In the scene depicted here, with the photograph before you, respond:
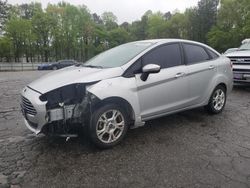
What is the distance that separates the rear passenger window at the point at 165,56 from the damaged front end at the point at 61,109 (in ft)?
4.00

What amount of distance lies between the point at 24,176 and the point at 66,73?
174 centimetres

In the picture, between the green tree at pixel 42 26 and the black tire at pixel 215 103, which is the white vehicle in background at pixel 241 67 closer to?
the black tire at pixel 215 103

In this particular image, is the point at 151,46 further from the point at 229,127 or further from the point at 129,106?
the point at 229,127

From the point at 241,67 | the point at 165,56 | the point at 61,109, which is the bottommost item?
the point at 61,109

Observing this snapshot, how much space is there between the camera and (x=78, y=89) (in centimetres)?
387

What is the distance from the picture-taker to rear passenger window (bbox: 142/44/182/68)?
4.42 meters

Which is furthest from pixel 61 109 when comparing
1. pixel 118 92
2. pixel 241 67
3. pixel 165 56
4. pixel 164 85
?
pixel 241 67

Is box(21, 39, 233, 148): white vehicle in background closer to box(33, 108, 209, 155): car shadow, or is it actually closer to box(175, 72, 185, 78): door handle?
box(175, 72, 185, 78): door handle

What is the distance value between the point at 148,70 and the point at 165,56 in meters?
0.74

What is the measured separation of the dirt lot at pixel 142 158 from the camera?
3.07 metres

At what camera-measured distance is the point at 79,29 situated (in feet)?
169

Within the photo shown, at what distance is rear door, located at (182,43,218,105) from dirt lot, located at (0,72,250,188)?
1.90 ft

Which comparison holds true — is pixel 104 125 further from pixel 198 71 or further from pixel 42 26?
pixel 42 26

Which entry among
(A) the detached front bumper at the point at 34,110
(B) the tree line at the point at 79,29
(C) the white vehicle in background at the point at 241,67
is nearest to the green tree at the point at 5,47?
(B) the tree line at the point at 79,29
